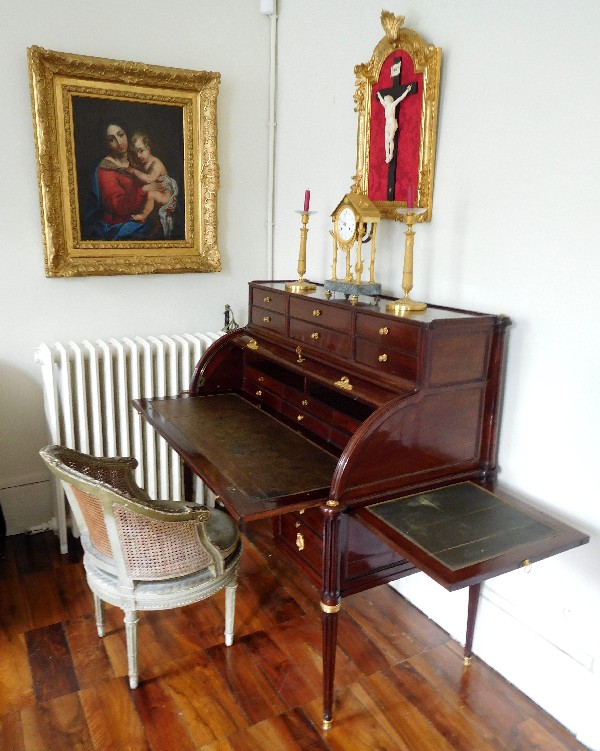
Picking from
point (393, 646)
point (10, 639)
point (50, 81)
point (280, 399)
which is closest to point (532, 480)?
point (393, 646)

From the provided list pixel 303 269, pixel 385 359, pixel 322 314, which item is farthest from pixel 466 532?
pixel 303 269

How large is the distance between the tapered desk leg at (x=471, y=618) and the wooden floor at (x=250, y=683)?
0.05 meters

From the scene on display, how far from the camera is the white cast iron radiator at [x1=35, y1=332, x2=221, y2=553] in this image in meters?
2.87

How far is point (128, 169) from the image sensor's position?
2990 mm

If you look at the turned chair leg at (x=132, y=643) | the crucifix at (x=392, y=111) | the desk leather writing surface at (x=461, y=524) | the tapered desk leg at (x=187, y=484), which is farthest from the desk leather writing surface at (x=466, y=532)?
the tapered desk leg at (x=187, y=484)

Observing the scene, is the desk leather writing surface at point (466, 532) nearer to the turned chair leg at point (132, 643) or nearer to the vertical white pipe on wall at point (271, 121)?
the turned chair leg at point (132, 643)

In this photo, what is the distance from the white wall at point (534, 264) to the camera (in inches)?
71.6

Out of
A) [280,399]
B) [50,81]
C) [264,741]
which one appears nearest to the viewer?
[264,741]

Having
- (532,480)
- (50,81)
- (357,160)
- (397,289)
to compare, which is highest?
(50,81)

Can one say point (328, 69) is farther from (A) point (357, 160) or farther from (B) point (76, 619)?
(B) point (76, 619)

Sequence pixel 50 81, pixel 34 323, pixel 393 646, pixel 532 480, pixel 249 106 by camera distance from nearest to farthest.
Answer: pixel 532 480, pixel 393 646, pixel 50 81, pixel 34 323, pixel 249 106

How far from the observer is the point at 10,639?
7.78ft

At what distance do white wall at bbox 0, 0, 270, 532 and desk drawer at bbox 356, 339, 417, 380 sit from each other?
1.50m

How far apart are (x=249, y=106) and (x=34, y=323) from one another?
5.21 ft
